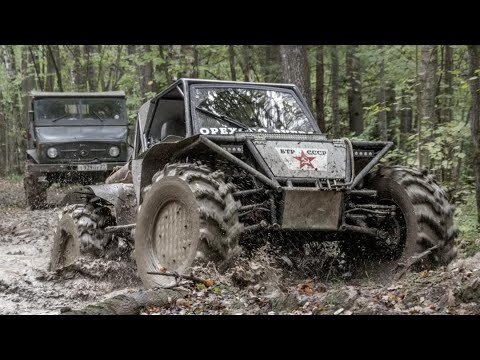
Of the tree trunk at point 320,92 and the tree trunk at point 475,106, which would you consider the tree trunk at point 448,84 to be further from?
the tree trunk at point 475,106

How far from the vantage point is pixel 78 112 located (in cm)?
1711

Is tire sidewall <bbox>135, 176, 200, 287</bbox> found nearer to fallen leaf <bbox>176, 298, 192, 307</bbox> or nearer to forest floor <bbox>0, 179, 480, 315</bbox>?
forest floor <bbox>0, 179, 480, 315</bbox>

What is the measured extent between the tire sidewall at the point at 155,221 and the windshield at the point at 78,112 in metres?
10.9

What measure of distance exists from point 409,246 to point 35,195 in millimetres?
11560

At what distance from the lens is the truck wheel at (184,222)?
18.3ft

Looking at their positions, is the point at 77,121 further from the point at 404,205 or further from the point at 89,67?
the point at 89,67

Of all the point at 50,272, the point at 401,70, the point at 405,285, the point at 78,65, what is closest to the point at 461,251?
the point at 405,285

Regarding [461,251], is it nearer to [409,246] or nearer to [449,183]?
[409,246]

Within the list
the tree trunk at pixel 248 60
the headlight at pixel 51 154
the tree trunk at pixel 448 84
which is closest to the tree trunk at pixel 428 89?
the tree trunk at pixel 448 84

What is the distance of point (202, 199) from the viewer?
563cm

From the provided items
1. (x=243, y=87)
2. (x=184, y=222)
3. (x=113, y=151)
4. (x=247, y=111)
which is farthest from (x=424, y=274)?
(x=113, y=151)

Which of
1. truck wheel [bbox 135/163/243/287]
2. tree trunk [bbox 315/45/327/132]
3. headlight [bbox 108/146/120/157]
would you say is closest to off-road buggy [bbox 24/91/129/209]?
headlight [bbox 108/146/120/157]
